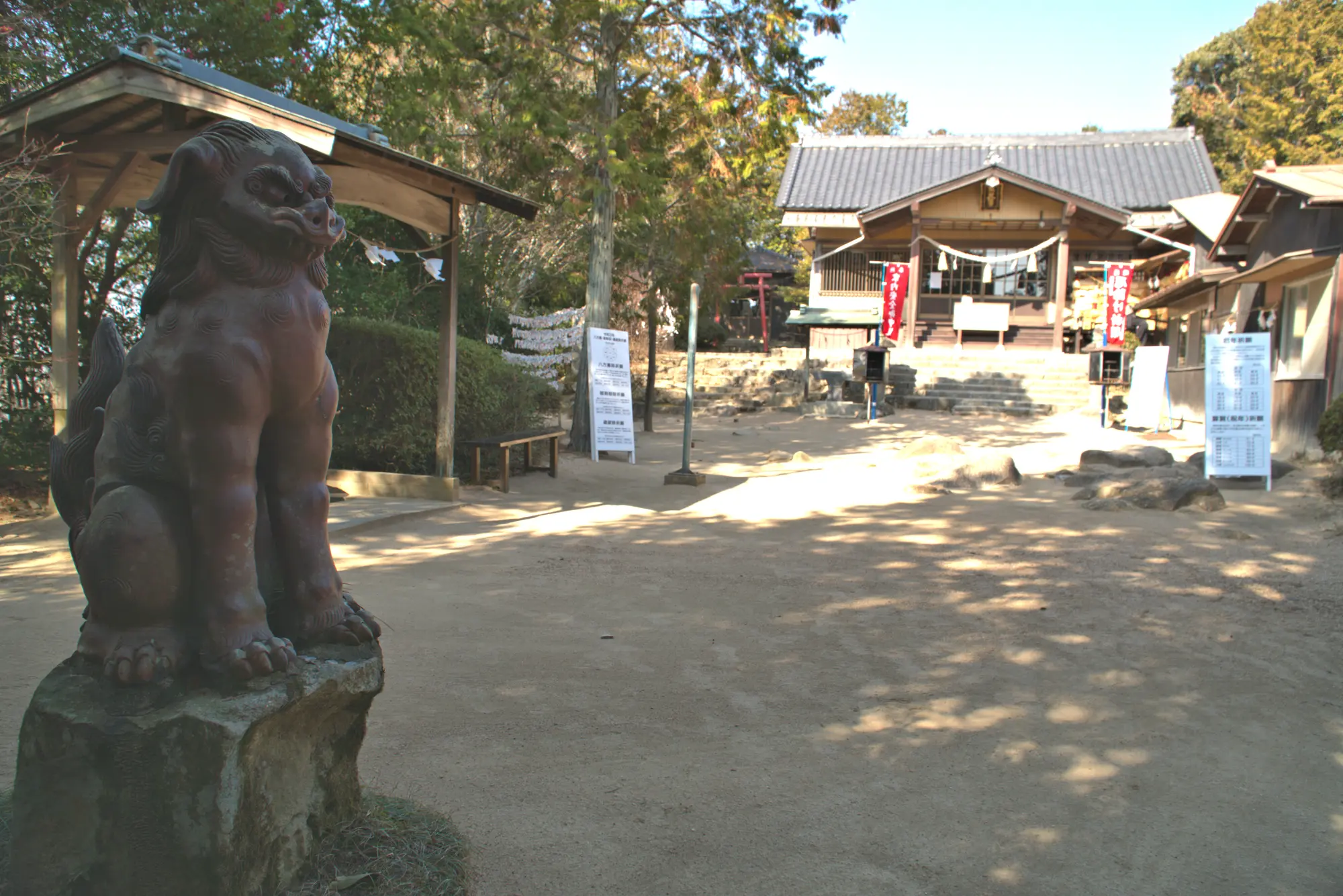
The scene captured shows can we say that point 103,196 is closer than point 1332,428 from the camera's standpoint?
Yes

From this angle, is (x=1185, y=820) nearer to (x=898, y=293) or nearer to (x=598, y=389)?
(x=598, y=389)

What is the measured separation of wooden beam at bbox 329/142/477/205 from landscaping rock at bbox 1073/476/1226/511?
21.4ft

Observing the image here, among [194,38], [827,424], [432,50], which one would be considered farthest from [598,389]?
[827,424]

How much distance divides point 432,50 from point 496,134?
1289 millimetres

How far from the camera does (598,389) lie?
39.0 feet

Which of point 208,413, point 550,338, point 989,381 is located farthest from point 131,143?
point 989,381

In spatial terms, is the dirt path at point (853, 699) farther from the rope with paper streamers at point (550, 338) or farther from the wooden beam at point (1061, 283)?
the wooden beam at point (1061, 283)

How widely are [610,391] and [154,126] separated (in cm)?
624

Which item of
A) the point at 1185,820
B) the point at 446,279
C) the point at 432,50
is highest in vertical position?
the point at 432,50

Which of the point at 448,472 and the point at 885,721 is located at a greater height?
the point at 448,472

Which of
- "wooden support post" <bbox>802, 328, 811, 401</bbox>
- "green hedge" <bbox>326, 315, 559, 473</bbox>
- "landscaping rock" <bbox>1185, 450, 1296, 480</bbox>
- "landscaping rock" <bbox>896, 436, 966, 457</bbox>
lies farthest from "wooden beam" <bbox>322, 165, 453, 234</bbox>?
"wooden support post" <bbox>802, 328, 811, 401</bbox>

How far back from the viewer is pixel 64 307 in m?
6.88

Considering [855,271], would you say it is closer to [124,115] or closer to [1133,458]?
[1133,458]

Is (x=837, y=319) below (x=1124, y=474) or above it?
above
